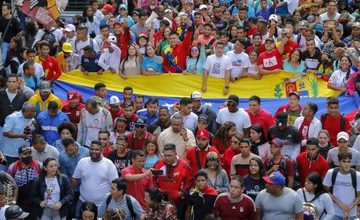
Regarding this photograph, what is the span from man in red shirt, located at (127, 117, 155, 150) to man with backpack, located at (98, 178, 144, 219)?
2212 millimetres

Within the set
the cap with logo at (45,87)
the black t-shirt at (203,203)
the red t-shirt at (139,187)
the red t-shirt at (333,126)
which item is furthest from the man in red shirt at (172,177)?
the cap with logo at (45,87)

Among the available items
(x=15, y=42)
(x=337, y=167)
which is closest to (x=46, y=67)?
(x=15, y=42)

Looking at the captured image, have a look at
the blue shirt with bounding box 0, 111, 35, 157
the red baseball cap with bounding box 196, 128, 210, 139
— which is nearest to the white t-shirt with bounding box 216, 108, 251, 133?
the red baseball cap with bounding box 196, 128, 210, 139

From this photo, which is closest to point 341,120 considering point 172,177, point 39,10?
point 172,177

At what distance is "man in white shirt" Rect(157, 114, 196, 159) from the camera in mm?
20469

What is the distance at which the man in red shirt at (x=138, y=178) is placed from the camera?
19141mm

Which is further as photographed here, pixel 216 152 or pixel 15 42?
pixel 15 42

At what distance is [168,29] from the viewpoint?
2667 cm

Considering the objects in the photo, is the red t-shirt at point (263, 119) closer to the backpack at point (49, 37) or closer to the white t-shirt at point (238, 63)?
the white t-shirt at point (238, 63)

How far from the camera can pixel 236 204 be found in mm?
18078

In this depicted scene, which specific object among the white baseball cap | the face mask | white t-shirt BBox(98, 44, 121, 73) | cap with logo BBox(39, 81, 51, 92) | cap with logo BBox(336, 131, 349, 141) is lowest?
the face mask

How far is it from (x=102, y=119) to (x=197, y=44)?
15.1ft

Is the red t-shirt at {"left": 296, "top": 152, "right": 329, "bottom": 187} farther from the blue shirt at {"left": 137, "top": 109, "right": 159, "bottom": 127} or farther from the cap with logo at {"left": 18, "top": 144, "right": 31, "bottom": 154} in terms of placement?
the cap with logo at {"left": 18, "top": 144, "right": 31, "bottom": 154}

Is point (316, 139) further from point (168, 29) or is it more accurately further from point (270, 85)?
point (168, 29)
